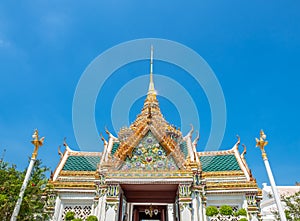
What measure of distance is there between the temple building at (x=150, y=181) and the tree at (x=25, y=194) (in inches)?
40.6

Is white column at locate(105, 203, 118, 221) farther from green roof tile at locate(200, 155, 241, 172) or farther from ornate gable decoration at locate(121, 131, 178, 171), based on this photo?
green roof tile at locate(200, 155, 241, 172)

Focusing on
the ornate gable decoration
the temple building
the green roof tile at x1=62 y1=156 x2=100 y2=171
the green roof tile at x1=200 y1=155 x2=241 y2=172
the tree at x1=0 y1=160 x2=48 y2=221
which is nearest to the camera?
the tree at x1=0 y1=160 x2=48 y2=221

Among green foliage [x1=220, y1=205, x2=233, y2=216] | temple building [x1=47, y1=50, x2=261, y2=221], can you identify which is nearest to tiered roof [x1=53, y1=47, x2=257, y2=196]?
temple building [x1=47, y1=50, x2=261, y2=221]

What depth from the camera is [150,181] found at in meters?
10.8

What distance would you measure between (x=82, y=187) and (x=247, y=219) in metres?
8.05

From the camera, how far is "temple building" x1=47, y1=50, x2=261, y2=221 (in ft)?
35.6

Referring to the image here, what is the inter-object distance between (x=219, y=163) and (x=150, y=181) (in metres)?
4.86

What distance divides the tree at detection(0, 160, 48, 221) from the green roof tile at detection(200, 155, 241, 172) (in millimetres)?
8413

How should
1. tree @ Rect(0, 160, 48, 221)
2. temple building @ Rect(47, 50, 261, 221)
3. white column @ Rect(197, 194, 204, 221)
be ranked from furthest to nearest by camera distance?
temple building @ Rect(47, 50, 261, 221)
white column @ Rect(197, 194, 204, 221)
tree @ Rect(0, 160, 48, 221)

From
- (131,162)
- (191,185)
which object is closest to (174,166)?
(191,185)

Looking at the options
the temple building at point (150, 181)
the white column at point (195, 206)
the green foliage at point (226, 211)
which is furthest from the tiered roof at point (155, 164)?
the green foliage at point (226, 211)

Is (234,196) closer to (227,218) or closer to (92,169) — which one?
(227,218)

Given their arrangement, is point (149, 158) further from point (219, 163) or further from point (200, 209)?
point (219, 163)

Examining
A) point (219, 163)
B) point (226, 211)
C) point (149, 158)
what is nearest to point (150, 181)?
point (149, 158)
